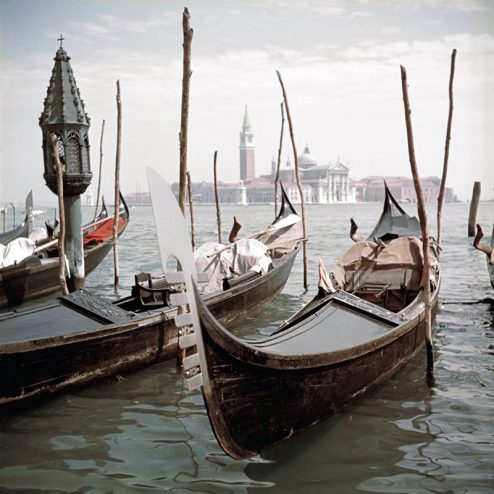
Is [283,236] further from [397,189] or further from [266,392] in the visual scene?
[397,189]

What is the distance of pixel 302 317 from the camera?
3553mm

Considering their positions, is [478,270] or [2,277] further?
[478,270]

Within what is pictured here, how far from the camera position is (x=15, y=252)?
6.50m

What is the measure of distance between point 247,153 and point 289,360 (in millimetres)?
94606

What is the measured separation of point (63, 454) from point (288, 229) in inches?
204

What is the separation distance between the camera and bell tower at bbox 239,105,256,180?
9475cm

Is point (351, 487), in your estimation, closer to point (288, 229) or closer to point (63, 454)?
point (63, 454)

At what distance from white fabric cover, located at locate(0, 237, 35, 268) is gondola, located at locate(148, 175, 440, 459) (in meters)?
3.93

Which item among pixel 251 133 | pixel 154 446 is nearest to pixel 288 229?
pixel 154 446

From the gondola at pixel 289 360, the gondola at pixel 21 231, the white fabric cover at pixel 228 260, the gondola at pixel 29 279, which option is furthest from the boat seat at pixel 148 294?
the gondola at pixel 21 231

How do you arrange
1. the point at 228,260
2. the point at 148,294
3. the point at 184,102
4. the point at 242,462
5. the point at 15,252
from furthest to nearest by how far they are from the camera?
the point at 15,252
the point at 228,260
the point at 148,294
the point at 184,102
the point at 242,462

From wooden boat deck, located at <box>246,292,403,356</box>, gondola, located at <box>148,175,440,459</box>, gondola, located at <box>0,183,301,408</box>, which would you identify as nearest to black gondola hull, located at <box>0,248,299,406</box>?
gondola, located at <box>0,183,301,408</box>

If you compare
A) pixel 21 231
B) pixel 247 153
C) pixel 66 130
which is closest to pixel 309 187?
pixel 247 153

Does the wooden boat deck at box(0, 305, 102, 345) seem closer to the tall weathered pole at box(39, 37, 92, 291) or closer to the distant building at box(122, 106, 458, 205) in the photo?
the tall weathered pole at box(39, 37, 92, 291)
